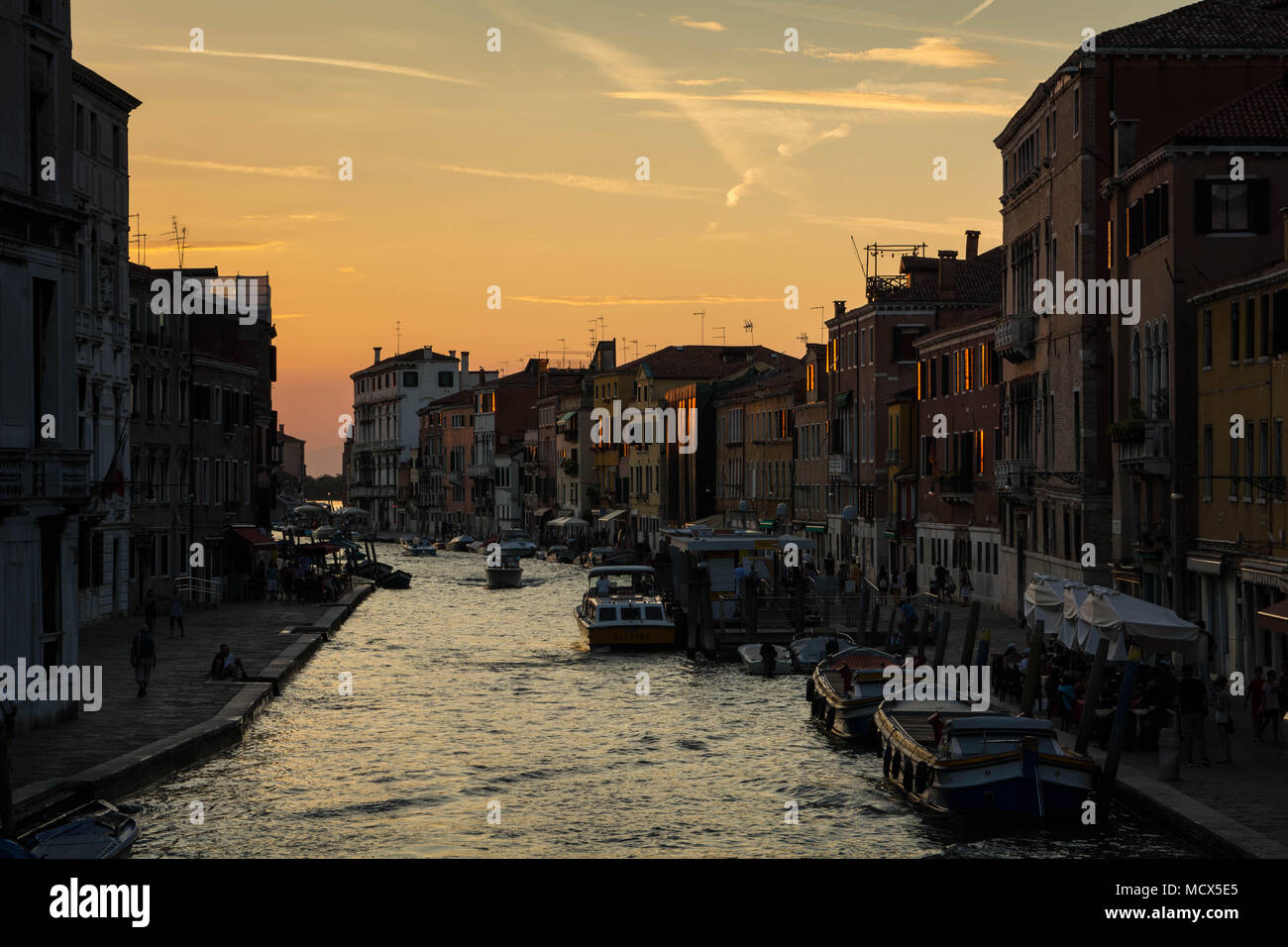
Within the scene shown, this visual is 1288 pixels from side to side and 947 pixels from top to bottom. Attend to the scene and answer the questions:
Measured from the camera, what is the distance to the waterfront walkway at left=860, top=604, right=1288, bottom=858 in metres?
18.6

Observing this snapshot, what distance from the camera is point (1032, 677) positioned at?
95.2ft

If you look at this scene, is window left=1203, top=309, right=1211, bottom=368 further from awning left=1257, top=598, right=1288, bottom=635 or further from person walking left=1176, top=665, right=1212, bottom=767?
person walking left=1176, top=665, right=1212, bottom=767

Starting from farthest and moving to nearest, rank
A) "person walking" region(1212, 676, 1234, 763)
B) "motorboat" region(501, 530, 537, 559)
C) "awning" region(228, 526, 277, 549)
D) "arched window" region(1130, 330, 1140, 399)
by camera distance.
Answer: "motorboat" region(501, 530, 537, 559) < "awning" region(228, 526, 277, 549) < "arched window" region(1130, 330, 1140, 399) < "person walking" region(1212, 676, 1234, 763)

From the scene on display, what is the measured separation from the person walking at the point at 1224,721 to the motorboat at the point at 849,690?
792 centimetres

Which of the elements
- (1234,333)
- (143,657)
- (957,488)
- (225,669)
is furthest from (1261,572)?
(957,488)

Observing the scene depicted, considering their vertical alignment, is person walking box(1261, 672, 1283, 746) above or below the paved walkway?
above

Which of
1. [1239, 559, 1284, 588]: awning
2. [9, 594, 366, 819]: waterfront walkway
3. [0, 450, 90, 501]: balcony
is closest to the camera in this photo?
[9, 594, 366, 819]: waterfront walkway

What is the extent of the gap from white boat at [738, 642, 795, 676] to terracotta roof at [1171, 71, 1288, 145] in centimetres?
1691

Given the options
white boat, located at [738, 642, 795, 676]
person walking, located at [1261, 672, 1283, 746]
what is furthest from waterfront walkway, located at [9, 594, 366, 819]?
person walking, located at [1261, 672, 1283, 746]

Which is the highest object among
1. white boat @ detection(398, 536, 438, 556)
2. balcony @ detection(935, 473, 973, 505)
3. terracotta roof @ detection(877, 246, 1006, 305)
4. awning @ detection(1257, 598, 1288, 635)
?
terracotta roof @ detection(877, 246, 1006, 305)

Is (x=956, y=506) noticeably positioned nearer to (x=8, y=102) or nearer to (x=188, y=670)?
(x=188, y=670)

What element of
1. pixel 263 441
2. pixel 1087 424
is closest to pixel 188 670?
pixel 1087 424
